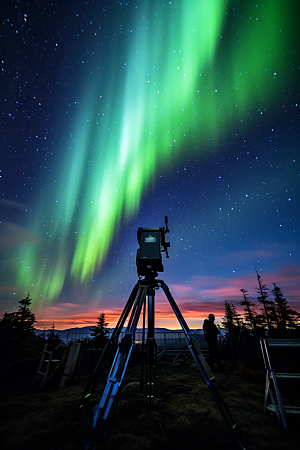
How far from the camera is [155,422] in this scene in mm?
3816

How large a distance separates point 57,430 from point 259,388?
599 centimetres

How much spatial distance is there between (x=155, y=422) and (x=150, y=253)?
343 centimetres

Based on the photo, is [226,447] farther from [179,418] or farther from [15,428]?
[15,428]

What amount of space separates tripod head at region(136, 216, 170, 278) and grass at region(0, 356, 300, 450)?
2.57 meters

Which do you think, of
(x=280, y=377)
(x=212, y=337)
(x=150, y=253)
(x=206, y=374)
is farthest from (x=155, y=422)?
(x=212, y=337)

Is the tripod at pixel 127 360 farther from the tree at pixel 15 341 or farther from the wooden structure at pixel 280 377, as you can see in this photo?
the tree at pixel 15 341

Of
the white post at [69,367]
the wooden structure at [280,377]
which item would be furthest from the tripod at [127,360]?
the white post at [69,367]

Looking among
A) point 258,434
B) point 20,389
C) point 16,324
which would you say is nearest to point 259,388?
point 258,434

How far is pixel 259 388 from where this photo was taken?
602cm

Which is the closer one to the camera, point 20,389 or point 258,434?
point 258,434

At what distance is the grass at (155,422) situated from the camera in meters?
3.16

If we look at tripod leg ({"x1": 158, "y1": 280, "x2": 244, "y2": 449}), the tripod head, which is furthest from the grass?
the tripod head

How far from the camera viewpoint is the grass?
3.16 m

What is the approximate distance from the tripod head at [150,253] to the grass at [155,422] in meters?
2.57
